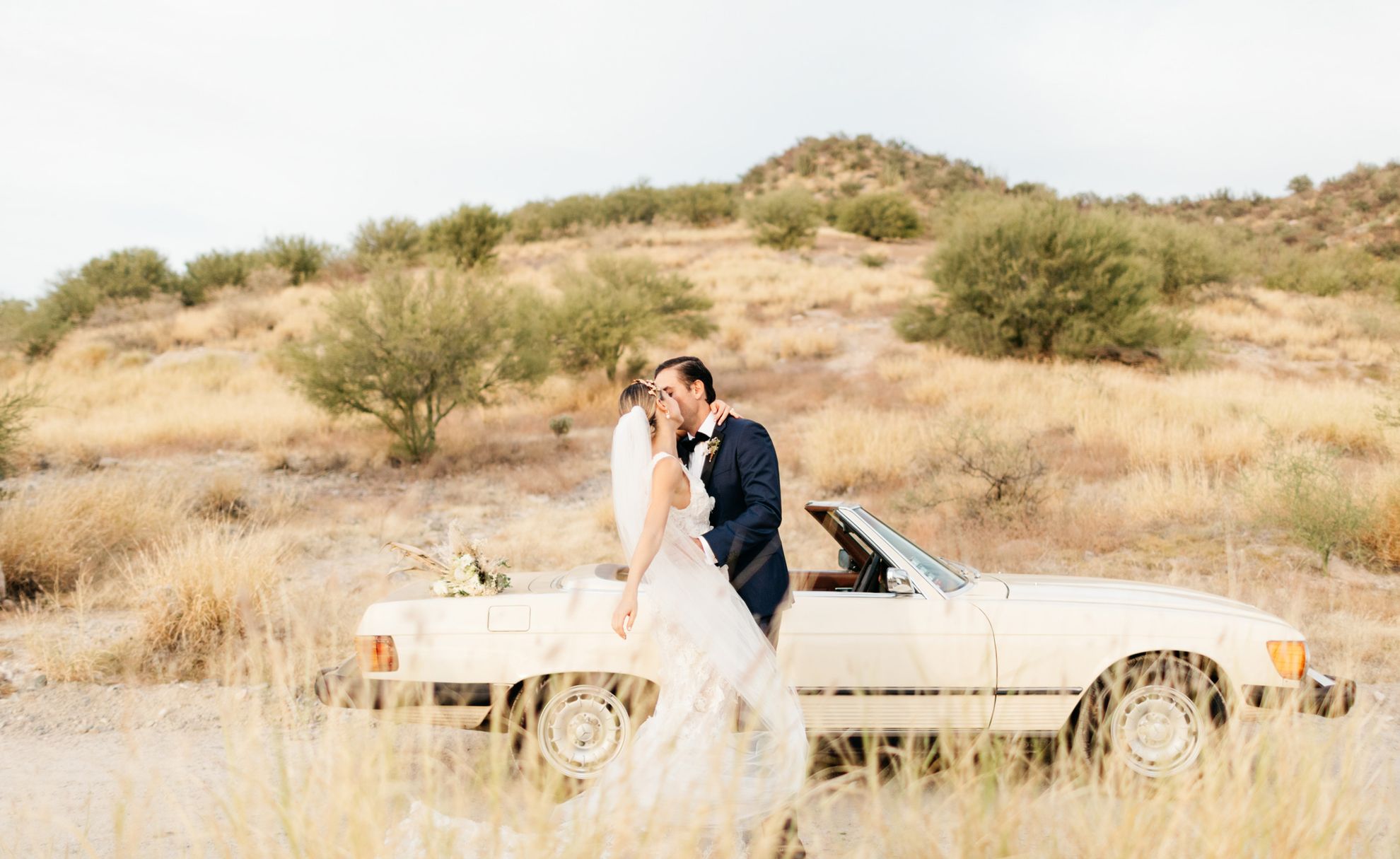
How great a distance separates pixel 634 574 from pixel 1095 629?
216 cm

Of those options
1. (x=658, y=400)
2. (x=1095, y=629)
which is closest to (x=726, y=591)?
(x=658, y=400)

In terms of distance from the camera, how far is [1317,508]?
7.65 metres

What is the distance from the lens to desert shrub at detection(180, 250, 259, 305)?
3403cm

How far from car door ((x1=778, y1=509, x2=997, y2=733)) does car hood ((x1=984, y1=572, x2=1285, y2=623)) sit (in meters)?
0.33

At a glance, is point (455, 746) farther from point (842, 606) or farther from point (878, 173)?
point (878, 173)

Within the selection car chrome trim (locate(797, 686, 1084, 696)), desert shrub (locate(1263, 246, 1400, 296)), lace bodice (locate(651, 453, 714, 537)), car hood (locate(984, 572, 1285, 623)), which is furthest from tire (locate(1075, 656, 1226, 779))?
desert shrub (locate(1263, 246, 1400, 296))

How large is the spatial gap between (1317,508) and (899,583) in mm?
5801

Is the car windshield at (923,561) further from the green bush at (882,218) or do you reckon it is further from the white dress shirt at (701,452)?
the green bush at (882,218)

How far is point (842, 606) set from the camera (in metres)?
3.89

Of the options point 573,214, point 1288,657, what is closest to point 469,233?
point 573,214

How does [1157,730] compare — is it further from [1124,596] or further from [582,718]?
[582,718]

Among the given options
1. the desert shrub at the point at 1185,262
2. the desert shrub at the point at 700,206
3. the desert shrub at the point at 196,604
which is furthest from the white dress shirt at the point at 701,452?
the desert shrub at the point at 700,206

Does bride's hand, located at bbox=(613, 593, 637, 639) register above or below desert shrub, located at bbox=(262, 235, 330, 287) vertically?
below

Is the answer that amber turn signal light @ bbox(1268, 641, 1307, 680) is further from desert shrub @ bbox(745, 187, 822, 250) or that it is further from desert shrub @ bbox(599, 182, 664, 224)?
desert shrub @ bbox(599, 182, 664, 224)
